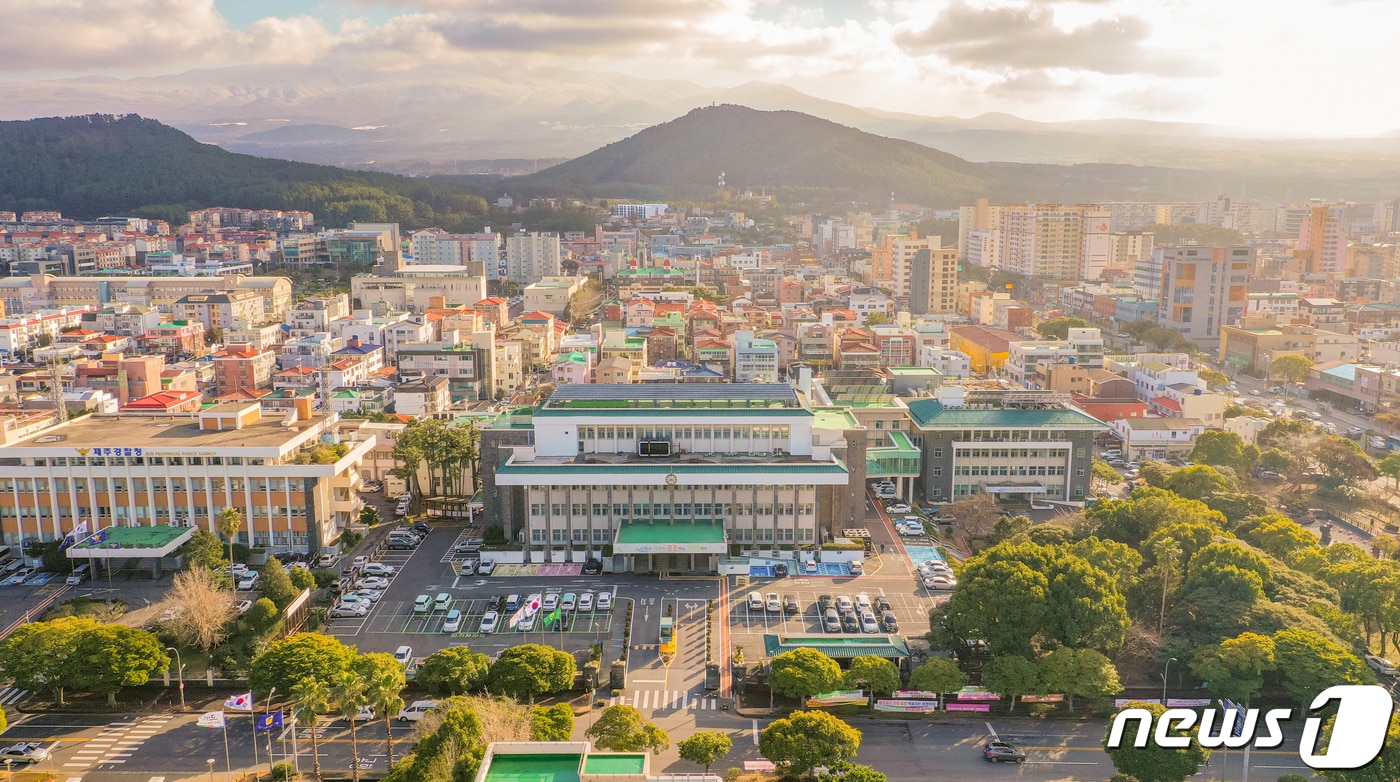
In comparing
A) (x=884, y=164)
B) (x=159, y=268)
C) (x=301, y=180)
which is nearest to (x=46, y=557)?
(x=159, y=268)

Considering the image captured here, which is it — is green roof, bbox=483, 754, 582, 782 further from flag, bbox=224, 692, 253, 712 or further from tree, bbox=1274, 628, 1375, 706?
tree, bbox=1274, 628, 1375, 706

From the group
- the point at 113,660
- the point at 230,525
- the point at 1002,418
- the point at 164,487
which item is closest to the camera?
the point at 113,660

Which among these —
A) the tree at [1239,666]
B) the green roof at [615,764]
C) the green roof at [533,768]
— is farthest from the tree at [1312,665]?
the green roof at [533,768]

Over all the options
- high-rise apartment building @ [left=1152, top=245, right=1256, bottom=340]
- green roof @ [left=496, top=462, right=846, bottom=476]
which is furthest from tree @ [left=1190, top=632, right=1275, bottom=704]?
high-rise apartment building @ [left=1152, top=245, right=1256, bottom=340]

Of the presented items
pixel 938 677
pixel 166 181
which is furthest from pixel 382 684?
pixel 166 181

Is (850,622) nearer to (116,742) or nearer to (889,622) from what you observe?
(889,622)
